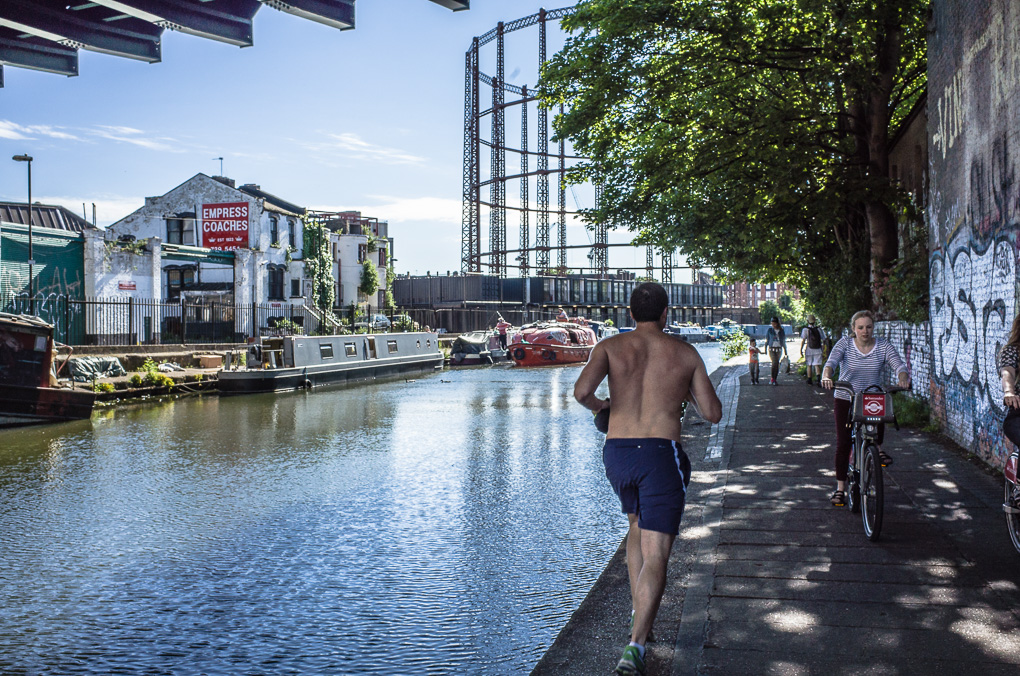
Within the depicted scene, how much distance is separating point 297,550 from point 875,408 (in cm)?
428

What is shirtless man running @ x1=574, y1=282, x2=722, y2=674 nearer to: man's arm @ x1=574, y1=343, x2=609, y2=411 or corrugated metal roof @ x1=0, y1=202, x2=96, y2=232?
man's arm @ x1=574, y1=343, x2=609, y2=411

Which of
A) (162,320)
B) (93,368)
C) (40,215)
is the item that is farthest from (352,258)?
(93,368)

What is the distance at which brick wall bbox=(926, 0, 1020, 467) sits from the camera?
8.28 m

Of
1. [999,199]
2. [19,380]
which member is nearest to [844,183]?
[999,199]

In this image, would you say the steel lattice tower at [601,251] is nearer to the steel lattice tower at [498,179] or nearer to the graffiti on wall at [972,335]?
the steel lattice tower at [498,179]

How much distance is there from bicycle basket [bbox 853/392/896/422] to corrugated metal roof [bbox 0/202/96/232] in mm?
48532

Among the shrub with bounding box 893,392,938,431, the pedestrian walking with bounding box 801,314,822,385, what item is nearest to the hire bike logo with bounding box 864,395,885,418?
the shrub with bounding box 893,392,938,431

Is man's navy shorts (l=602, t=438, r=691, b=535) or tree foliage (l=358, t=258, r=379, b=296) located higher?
tree foliage (l=358, t=258, r=379, b=296)

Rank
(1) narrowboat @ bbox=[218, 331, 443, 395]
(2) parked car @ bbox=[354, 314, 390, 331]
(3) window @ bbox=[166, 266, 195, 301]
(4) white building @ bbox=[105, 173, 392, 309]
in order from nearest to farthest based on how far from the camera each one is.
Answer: (1) narrowboat @ bbox=[218, 331, 443, 395]
(3) window @ bbox=[166, 266, 195, 301]
(4) white building @ bbox=[105, 173, 392, 309]
(2) parked car @ bbox=[354, 314, 390, 331]

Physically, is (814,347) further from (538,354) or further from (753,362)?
(538,354)

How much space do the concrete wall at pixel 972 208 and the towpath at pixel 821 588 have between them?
4.48 ft

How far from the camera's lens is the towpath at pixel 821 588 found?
383 centimetres

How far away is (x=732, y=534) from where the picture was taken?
6023mm

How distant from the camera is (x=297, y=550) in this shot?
257 inches
